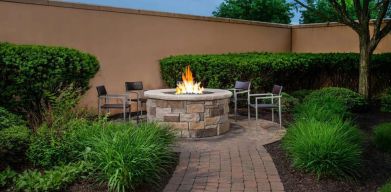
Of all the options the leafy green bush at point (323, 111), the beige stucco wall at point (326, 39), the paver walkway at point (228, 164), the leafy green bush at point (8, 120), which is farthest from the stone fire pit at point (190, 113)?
the beige stucco wall at point (326, 39)

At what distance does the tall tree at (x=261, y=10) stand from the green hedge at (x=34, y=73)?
1457 cm

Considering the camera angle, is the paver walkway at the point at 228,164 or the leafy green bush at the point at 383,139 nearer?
the paver walkway at the point at 228,164

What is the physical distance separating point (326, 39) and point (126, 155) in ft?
34.2

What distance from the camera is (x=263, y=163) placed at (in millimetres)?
4973

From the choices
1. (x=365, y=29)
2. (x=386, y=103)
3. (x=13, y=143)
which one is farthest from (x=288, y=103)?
(x=13, y=143)

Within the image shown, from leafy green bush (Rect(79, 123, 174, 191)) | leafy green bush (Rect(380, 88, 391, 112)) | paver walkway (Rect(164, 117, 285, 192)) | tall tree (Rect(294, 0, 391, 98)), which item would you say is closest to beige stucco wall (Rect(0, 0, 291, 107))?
tall tree (Rect(294, 0, 391, 98))

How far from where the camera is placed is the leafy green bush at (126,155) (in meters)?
3.80

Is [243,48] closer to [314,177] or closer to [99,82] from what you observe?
[99,82]

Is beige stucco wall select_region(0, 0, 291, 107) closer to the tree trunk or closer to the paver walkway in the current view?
the paver walkway

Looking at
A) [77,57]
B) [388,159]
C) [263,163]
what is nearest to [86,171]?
[263,163]

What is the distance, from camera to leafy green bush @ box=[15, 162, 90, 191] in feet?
12.7

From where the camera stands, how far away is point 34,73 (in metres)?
6.12

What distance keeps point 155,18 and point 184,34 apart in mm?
970

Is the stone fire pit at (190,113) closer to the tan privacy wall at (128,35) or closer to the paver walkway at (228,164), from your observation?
the paver walkway at (228,164)
